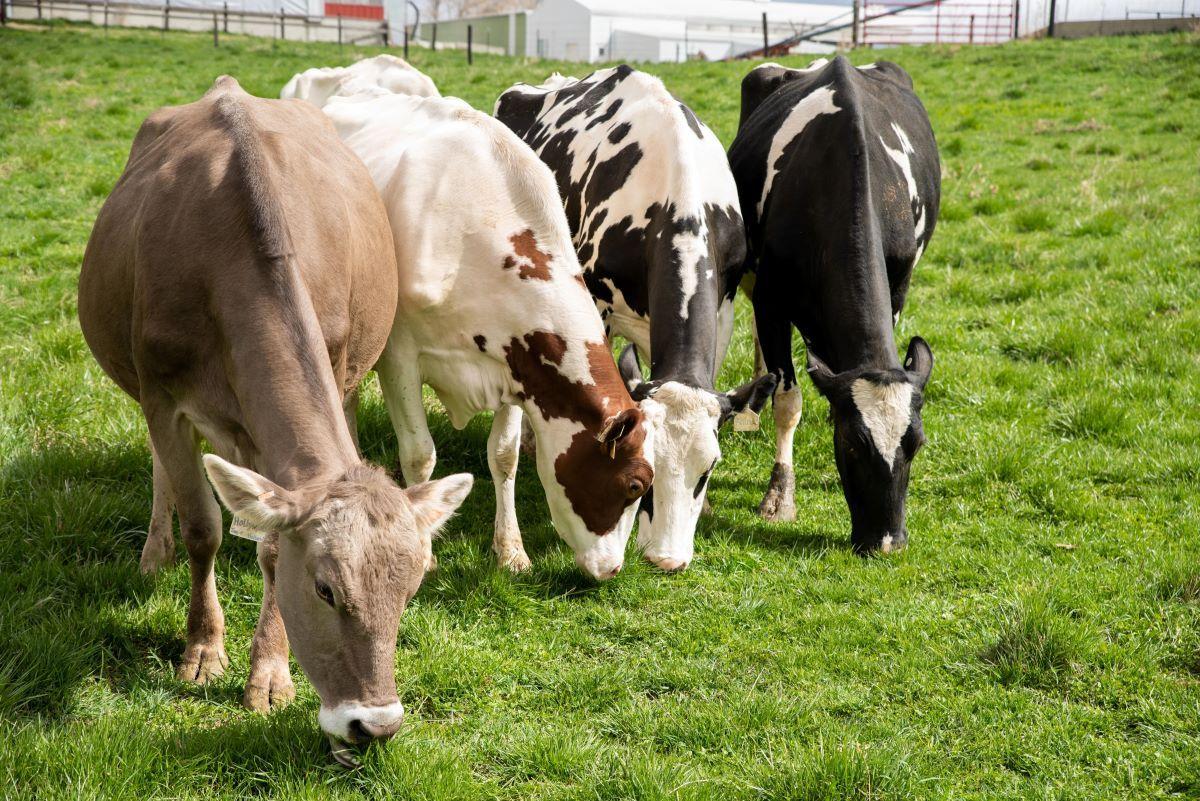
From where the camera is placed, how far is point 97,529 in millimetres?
5078

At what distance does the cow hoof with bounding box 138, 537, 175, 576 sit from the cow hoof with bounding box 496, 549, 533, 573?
60.0 inches

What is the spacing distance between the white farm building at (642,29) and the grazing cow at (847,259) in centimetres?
5179

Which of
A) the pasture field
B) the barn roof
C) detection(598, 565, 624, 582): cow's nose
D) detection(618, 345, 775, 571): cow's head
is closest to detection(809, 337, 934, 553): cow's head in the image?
the pasture field

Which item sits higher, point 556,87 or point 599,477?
point 556,87

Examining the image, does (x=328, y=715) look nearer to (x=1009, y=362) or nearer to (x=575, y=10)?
(x=1009, y=362)

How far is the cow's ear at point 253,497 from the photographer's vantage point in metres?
3.03

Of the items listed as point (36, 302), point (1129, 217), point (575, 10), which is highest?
point (575, 10)

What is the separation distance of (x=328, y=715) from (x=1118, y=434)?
5169mm

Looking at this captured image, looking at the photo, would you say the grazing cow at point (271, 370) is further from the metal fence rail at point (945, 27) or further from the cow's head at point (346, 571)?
the metal fence rail at point (945, 27)

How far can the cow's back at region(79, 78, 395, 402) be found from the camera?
3689 millimetres

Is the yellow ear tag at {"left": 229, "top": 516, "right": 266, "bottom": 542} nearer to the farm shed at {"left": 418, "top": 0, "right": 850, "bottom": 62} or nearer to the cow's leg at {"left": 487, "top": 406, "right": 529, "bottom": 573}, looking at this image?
the cow's leg at {"left": 487, "top": 406, "right": 529, "bottom": 573}

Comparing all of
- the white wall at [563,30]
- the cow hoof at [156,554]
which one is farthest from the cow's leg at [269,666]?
the white wall at [563,30]

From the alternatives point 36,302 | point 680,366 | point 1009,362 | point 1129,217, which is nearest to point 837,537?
point 680,366

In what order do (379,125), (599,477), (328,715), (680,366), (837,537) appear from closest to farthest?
(328,715) < (599,477) < (680,366) < (837,537) < (379,125)
